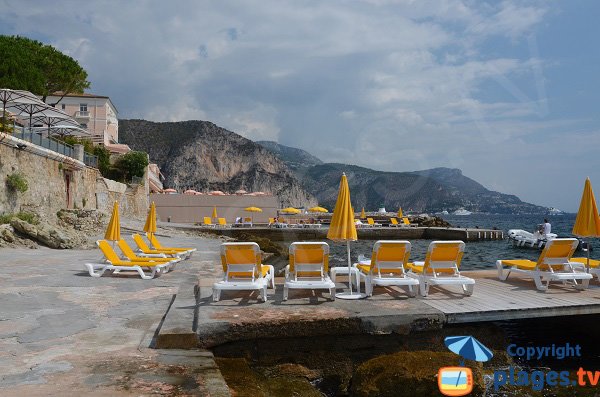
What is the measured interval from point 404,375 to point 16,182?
732 inches

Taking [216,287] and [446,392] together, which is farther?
[216,287]

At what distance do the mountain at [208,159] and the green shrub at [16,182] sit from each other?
116614mm

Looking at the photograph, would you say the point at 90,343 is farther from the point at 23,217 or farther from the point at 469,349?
the point at 23,217

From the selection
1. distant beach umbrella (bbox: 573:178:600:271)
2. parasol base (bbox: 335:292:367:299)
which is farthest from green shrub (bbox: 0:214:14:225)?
distant beach umbrella (bbox: 573:178:600:271)

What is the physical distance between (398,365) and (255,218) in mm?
45028

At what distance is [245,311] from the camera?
19.8ft

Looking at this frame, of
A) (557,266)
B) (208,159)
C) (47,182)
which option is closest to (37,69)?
(47,182)

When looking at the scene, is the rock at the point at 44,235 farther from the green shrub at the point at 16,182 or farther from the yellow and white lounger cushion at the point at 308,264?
the yellow and white lounger cushion at the point at 308,264

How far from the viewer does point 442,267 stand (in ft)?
24.1

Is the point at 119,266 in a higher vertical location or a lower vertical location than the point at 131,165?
lower

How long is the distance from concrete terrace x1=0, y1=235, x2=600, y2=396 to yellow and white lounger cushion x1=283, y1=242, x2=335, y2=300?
273 mm

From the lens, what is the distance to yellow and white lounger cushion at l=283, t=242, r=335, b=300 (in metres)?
6.85

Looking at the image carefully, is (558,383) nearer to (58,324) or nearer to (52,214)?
(58,324)

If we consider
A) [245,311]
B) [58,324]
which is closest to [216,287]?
[245,311]
